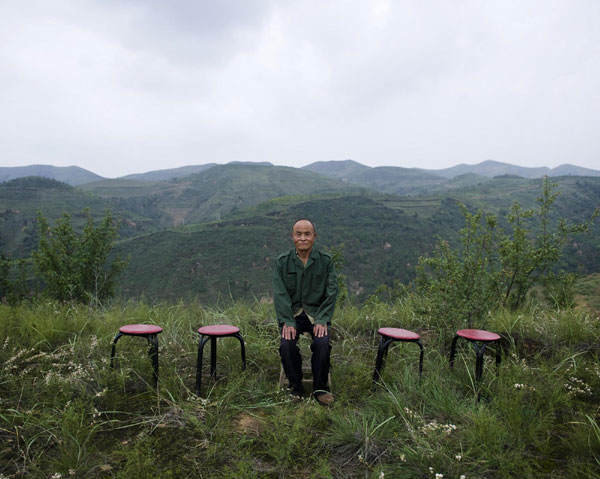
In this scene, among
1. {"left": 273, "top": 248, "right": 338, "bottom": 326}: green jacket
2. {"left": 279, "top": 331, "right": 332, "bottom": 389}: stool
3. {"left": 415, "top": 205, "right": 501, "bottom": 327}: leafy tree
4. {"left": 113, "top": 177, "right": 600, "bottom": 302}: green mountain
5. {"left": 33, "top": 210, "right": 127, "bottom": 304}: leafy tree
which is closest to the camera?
{"left": 279, "top": 331, "right": 332, "bottom": 389}: stool

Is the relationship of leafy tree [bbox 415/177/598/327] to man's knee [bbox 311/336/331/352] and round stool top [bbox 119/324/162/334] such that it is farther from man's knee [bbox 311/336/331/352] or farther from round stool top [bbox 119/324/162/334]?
round stool top [bbox 119/324/162/334]

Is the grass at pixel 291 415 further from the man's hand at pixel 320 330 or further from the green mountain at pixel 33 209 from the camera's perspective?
the green mountain at pixel 33 209

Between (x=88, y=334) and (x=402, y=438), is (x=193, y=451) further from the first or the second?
(x=88, y=334)

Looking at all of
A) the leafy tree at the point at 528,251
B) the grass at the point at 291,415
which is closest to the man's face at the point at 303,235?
the grass at the point at 291,415

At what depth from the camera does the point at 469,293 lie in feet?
15.3

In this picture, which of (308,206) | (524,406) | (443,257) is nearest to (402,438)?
(524,406)

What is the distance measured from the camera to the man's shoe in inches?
131

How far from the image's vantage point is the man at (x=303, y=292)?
3.47 meters

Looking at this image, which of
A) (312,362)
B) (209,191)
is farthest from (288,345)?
(209,191)

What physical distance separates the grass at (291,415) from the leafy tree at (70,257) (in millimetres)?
9975

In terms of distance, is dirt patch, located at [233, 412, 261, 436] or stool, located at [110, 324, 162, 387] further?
stool, located at [110, 324, 162, 387]

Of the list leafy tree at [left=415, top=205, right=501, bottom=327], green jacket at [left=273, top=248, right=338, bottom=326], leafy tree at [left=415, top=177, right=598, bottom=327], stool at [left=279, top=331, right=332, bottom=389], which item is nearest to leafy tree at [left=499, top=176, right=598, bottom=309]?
leafy tree at [left=415, top=177, right=598, bottom=327]

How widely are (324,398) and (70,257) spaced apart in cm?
1395

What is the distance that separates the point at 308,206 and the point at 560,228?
92.6 m
